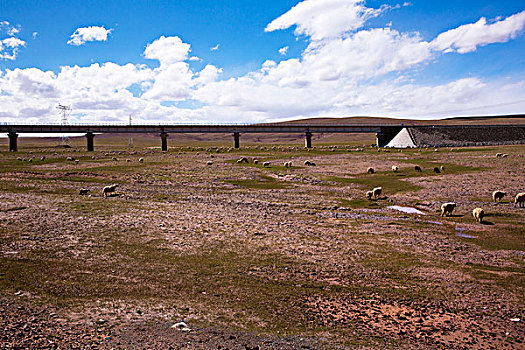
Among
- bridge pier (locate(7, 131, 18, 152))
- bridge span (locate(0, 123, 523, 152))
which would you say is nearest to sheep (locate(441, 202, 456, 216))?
bridge span (locate(0, 123, 523, 152))

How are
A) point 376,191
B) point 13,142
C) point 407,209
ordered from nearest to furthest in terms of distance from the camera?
point 407,209 → point 376,191 → point 13,142

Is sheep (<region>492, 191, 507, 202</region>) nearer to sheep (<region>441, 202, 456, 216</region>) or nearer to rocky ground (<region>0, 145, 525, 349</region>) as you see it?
rocky ground (<region>0, 145, 525, 349</region>)

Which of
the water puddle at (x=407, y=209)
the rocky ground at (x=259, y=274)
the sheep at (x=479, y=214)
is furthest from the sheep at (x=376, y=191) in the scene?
the sheep at (x=479, y=214)

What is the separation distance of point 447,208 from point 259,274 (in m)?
14.3

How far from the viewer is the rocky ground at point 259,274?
861cm

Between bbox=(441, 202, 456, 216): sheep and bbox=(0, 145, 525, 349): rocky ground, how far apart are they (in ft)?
1.70

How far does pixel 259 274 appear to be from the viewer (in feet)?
40.7

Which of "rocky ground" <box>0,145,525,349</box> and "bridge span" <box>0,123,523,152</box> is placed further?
"bridge span" <box>0,123,523,152</box>

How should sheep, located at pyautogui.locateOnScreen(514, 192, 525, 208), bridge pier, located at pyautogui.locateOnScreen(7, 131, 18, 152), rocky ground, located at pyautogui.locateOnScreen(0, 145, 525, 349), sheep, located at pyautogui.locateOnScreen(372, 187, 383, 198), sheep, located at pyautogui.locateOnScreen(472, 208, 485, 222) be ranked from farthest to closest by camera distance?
1. bridge pier, located at pyautogui.locateOnScreen(7, 131, 18, 152)
2. sheep, located at pyautogui.locateOnScreen(372, 187, 383, 198)
3. sheep, located at pyautogui.locateOnScreen(514, 192, 525, 208)
4. sheep, located at pyautogui.locateOnScreen(472, 208, 485, 222)
5. rocky ground, located at pyautogui.locateOnScreen(0, 145, 525, 349)

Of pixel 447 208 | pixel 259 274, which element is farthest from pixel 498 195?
pixel 259 274

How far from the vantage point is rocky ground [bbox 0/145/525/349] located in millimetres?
8609

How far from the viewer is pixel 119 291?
10875 millimetres

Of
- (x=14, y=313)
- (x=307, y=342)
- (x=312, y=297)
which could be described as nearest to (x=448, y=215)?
(x=312, y=297)

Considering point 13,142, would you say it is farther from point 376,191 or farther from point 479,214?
point 479,214
